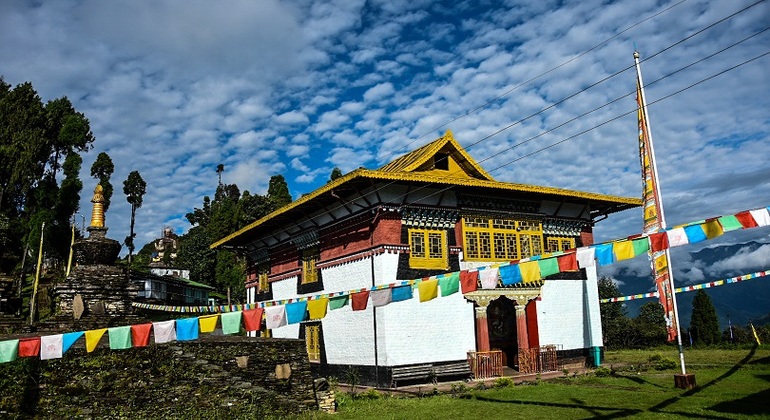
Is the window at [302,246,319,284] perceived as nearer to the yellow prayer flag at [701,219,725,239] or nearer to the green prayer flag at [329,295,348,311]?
the green prayer flag at [329,295,348,311]

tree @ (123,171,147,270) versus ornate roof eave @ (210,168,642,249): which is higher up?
tree @ (123,171,147,270)

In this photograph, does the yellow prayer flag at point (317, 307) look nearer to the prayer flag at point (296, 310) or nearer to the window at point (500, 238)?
the prayer flag at point (296, 310)

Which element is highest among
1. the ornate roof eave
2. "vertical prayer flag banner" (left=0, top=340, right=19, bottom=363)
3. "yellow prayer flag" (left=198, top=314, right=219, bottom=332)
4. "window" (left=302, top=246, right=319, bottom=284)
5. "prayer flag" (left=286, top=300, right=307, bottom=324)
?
the ornate roof eave

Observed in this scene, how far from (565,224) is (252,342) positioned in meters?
14.8

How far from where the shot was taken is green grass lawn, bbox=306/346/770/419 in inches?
454

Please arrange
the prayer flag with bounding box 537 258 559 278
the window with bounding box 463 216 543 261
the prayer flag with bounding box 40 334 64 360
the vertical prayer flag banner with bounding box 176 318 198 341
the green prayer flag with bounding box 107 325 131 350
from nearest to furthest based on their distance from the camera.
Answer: the prayer flag with bounding box 537 258 559 278 → the prayer flag with bounding box 40 334 64 360 → the green prayer flag with bounding box 107 325 131 350 → the vertical prayer flag banner with bounding box 176 318 198 341 → the window with bounding box 463 216 543 261

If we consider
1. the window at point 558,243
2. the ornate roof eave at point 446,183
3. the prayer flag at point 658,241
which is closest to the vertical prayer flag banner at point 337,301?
the prayer flag at point 658,241

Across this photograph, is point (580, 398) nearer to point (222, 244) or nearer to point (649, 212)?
point (649, 212)

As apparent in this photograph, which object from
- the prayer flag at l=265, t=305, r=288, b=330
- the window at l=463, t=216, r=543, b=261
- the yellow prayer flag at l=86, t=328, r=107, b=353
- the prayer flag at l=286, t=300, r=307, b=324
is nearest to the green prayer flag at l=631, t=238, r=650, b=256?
the prayer flag at l=286, t=300, r=307, b=324

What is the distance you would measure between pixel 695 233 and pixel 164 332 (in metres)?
9.64

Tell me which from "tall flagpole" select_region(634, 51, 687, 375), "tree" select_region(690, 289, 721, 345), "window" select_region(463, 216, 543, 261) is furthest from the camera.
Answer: "tree" select_region(690, 289, 721, 345)

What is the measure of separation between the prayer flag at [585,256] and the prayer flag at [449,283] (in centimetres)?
223

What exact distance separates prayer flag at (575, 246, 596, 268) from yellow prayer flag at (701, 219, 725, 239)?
1689 millimetres

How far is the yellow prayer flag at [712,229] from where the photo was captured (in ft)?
27.5
